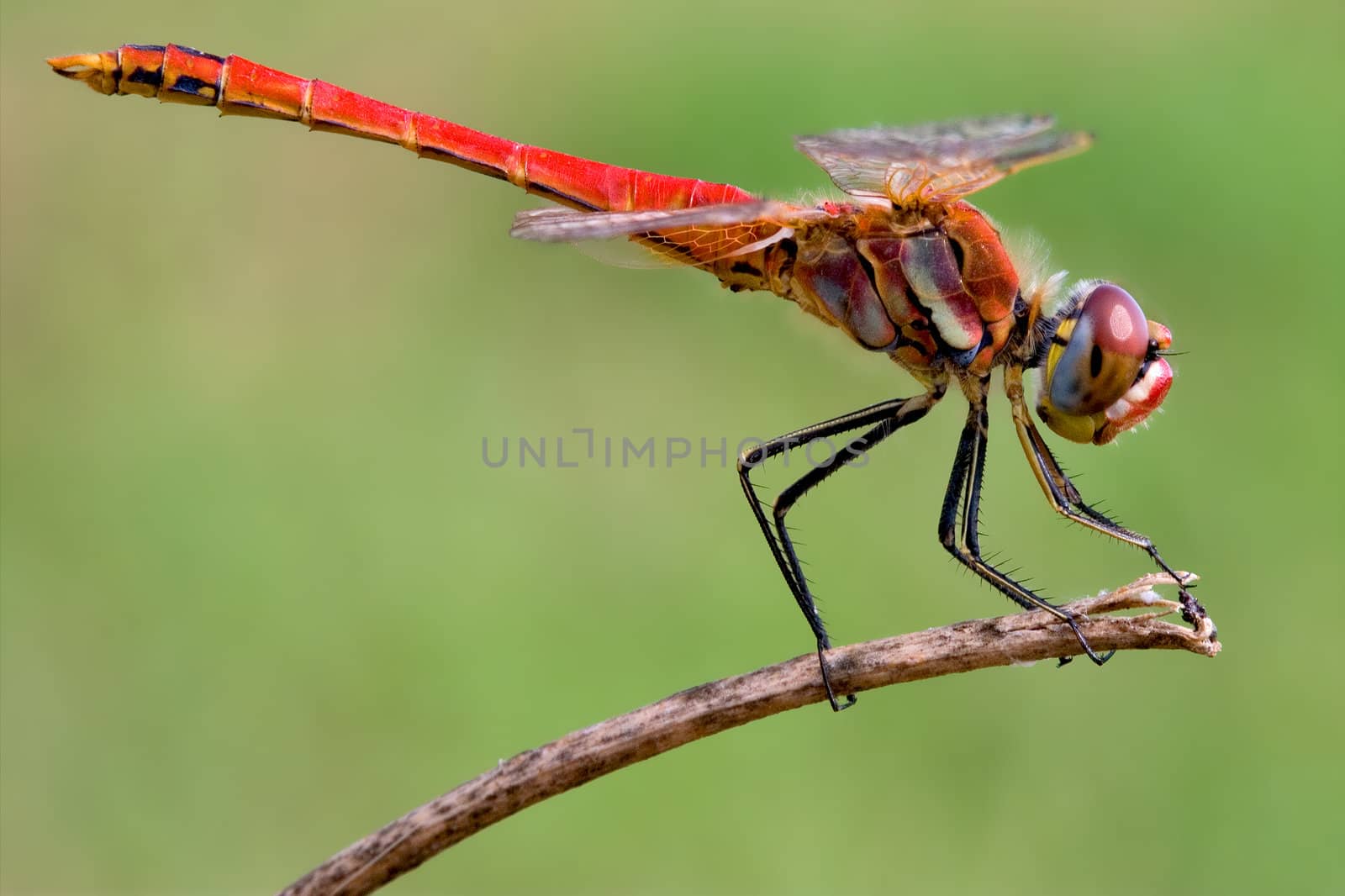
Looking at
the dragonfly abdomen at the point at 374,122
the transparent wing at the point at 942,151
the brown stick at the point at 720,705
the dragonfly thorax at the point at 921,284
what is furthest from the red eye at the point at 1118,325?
the dragonfly abdomen at the point at 374,122

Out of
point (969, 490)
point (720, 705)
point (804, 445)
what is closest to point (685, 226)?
point (804, 445)

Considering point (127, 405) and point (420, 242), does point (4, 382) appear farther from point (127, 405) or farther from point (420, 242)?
point (420, 242)

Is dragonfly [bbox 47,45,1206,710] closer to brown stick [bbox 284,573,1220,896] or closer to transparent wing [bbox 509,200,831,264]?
transparent wing [bbox 509,200,831,264]

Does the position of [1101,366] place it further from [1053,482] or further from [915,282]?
[915,282]

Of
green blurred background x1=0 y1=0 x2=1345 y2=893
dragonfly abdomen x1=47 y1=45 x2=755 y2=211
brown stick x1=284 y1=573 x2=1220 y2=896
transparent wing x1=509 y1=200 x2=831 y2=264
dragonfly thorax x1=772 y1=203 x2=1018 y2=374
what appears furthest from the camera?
green blurred background x1=0 y1=0 x2=1345 y2=893

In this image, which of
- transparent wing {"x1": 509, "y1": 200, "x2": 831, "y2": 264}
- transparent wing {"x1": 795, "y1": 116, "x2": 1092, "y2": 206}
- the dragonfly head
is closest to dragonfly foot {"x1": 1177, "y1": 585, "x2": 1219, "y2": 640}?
the dragonfly head
